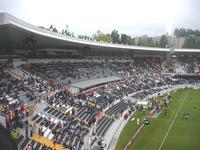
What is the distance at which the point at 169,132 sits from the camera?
1163 inches

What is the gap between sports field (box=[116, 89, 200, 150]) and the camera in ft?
82.7

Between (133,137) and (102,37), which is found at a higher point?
(102,37)

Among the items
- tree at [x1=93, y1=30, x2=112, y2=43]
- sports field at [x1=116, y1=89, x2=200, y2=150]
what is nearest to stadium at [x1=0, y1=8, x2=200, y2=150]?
sports field at [x1=116, y1=89, x2=200, y2=150]

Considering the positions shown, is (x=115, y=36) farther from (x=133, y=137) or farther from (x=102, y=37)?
(x=133, y=137)

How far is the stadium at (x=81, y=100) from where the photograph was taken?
22337 mm

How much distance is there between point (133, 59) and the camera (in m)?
73.3

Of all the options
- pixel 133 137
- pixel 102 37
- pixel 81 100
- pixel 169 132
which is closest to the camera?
pixel 133 137

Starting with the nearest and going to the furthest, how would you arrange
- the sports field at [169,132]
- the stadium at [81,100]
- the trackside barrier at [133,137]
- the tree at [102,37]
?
the stadium at [81,100]
the trackside barrier at [133,137]
the sports field at [169,132]
the tree at [102,37]

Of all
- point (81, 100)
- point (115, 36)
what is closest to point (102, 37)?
point (115, 36)

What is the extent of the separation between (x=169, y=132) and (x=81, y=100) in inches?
382

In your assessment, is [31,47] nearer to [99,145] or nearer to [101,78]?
[101,78]

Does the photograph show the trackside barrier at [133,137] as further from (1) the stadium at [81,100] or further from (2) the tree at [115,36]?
(2) the tree at [115,36]

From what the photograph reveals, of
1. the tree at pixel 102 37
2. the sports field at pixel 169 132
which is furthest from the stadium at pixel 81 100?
the tree at pixel 102 37

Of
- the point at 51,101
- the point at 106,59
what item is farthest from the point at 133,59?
the point at 51,101
